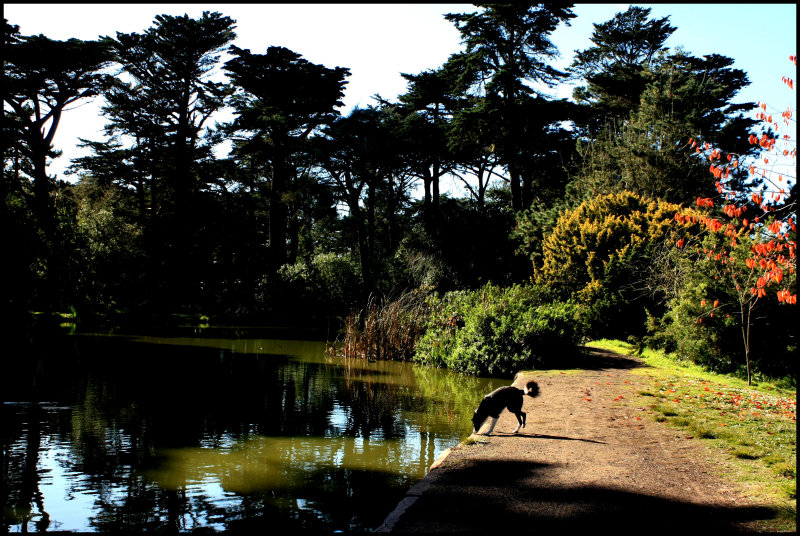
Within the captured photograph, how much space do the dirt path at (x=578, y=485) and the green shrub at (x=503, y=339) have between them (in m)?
6.25

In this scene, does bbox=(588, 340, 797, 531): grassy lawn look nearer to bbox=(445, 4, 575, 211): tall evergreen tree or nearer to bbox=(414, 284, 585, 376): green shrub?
bbox=(414, 284, 585, 376): green shrub

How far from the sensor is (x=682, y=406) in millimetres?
8977

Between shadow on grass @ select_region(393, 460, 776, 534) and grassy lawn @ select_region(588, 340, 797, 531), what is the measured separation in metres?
0.44

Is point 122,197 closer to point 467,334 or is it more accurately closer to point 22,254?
point 22,254

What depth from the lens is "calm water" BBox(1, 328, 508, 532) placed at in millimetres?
5438

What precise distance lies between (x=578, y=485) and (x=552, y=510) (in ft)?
2.39

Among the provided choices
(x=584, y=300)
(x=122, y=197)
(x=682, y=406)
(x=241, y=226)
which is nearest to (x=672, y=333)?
(x=584, y=300)

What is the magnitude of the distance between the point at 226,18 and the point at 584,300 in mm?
21882

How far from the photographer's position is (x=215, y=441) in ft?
25.8

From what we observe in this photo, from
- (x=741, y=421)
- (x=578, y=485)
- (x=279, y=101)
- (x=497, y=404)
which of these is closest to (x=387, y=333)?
(x=497, y=404)

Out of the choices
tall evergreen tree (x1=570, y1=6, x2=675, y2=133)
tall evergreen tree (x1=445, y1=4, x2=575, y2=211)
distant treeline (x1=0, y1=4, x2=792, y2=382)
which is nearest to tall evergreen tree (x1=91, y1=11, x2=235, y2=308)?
distant treeline (x1=0, y1=4, x2=792, y2=382)

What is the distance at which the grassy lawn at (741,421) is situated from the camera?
203 inches

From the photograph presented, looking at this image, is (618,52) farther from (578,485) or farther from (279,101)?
(578,485)

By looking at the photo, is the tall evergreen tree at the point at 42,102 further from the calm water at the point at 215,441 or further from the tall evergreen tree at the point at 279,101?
the calm water at the point at 215,441
